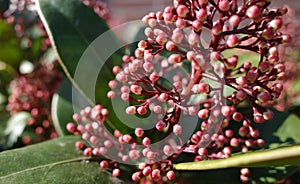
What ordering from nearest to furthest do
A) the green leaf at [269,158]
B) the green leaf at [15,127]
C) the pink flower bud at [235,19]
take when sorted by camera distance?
1. the green leaf at [269,158]
2. the pink flower bud at [235,19]
3. the green leaf at [15,127]

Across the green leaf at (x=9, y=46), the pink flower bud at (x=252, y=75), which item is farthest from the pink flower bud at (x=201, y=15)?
the green leaf at (x=9, y=46)

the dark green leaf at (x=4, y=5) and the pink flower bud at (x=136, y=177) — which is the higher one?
the dark green leaf at (x=4, y=5)

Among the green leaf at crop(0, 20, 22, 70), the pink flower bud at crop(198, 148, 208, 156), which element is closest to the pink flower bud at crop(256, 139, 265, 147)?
the pink flower bud at crop(198, 148, 208, 156)

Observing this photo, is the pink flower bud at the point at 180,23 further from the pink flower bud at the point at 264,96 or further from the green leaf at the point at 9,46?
the green leaf at the point at 9,46

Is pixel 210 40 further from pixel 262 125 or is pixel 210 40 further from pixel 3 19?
pixel 3 19

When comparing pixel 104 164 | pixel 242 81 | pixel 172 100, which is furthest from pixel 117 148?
pixel 242 81

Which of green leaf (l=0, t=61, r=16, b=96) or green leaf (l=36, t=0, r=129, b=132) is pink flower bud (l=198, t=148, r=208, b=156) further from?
green leaf (l=0, t=61, r=16, b=96)
